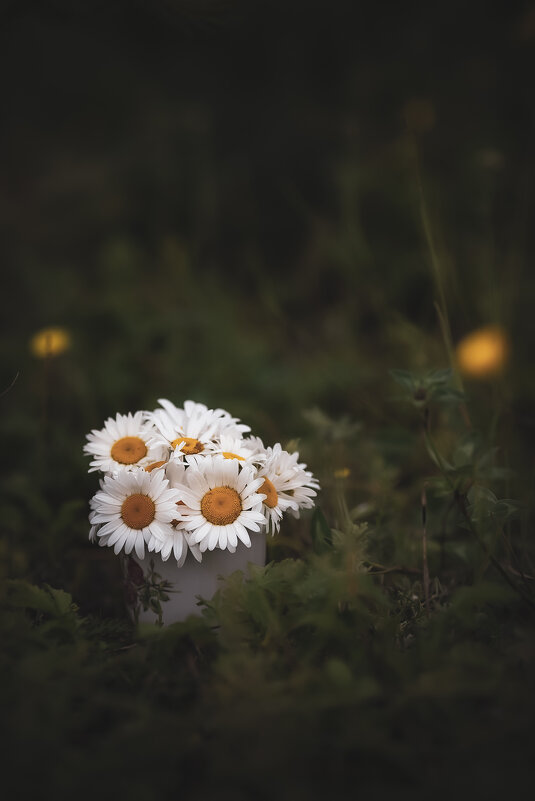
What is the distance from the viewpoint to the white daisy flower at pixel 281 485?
1.13 meters

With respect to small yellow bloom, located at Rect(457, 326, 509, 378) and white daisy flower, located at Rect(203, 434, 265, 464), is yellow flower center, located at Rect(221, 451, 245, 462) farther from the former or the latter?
small yellow bloom, located at Rect(457, 326, 509, 378)

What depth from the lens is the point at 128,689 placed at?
3.37 ft

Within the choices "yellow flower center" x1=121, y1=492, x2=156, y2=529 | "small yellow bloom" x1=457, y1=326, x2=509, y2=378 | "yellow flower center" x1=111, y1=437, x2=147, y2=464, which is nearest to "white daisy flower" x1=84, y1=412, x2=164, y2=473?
"yellow flower center" x1=111, y1=437, x2=147, y2=464

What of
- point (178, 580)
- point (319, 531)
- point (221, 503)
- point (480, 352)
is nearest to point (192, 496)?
point (221, 503)

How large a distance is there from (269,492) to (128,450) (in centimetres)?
31

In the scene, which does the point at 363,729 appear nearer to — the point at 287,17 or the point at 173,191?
the point at 287,17

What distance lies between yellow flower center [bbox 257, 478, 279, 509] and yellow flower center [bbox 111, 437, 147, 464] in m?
0.26

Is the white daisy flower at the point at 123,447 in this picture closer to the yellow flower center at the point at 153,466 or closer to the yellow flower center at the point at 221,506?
the yellow flower center at the point at 153,466

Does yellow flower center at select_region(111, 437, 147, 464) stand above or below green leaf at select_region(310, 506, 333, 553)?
above

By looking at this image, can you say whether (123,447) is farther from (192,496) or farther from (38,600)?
(38,600)

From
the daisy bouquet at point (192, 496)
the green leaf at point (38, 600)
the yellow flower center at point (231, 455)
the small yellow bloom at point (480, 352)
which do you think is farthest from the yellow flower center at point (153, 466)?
the small yellow bloom at point (480, 352)

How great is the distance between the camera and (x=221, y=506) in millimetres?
Answer: 1079

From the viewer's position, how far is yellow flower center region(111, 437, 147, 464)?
1215mm

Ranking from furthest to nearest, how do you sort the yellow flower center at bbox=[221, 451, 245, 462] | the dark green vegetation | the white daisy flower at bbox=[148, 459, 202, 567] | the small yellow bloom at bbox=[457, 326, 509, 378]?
the small yellow bloom at bbox=[457, 326, 509, 378] < the yellow flower center at bbox=[221, 451, 245, 462] < the white daisy flower at bbox=[148, 459, 202, 567] < the dark green vegetation
